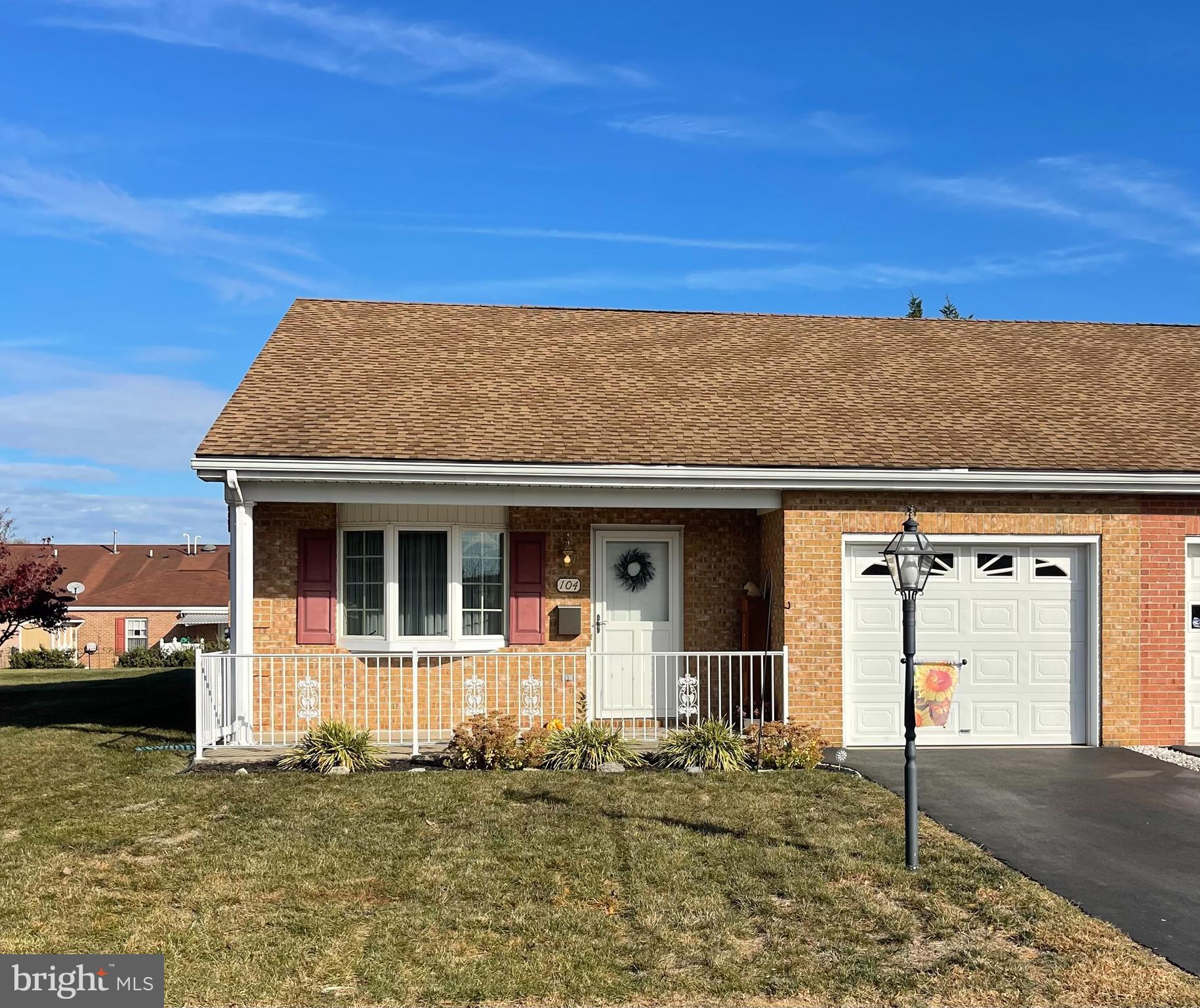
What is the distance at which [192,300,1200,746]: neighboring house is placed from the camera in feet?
36.2

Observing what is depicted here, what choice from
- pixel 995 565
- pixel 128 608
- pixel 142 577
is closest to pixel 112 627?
pixel 128 608

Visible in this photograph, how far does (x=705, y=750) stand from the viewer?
9906 millimetres

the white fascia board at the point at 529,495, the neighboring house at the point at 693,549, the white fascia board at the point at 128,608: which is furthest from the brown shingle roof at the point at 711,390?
the white fascia board at the point at 128,608

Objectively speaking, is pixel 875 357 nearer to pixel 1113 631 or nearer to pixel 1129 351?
pixel 1129 351

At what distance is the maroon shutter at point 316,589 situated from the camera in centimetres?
1169

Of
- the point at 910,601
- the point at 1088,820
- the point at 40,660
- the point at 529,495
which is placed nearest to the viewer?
the point at 910,601

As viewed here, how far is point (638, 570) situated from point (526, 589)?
136cm

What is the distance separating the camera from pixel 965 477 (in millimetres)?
10984

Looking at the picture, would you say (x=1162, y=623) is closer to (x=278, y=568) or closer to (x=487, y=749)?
(x=487, y=749)

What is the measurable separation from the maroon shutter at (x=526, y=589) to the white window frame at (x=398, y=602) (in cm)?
11

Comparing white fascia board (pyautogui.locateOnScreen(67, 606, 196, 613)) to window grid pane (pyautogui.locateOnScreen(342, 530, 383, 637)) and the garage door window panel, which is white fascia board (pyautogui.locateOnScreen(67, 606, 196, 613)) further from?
the garage door window panel

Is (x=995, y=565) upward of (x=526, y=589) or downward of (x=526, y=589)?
upward

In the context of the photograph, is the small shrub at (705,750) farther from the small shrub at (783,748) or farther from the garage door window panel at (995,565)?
the garage door window panel at (995,565)

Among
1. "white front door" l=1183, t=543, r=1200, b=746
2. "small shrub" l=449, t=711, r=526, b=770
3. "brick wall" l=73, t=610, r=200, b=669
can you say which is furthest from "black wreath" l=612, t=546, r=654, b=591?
"brick wall" l=73, t=610, r=200, b=669
